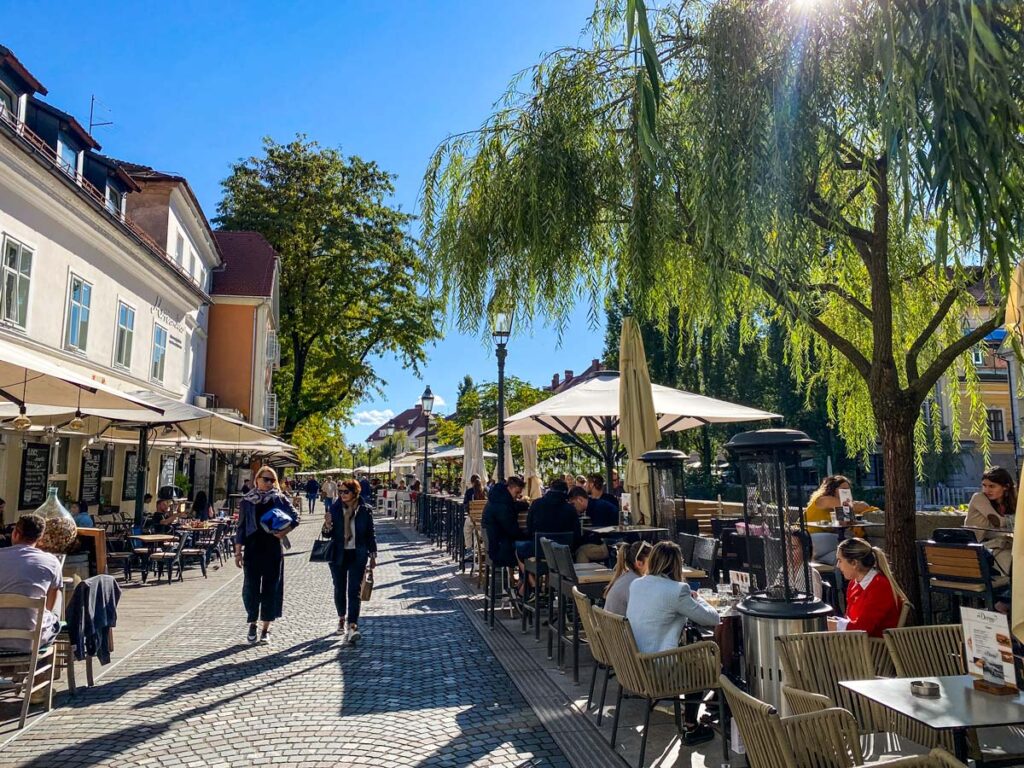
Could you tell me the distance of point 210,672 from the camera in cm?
693

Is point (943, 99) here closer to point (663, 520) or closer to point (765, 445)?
point (765, 445)

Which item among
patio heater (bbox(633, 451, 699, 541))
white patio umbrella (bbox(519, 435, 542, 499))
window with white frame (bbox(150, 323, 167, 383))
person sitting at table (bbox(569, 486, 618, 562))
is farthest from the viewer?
window with white frame (bbox(150, 323, 167, 383))

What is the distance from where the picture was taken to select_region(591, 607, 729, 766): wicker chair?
177 inches

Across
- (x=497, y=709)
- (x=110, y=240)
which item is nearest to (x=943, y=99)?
(x=497, y=709)

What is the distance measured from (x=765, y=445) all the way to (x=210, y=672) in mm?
5498

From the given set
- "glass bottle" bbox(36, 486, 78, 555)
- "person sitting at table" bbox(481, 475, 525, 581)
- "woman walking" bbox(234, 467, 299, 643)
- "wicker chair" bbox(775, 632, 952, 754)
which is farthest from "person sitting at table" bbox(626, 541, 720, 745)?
"glass bottle" bbox(36, 486, 78, 555)

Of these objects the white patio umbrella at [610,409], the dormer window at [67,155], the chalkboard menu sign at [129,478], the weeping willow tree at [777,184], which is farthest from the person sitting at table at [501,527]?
the chalkboard menu sign at [129,478]

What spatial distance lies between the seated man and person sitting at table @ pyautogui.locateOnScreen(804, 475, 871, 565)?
23.7ft

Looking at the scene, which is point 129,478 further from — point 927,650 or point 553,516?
point 927,650

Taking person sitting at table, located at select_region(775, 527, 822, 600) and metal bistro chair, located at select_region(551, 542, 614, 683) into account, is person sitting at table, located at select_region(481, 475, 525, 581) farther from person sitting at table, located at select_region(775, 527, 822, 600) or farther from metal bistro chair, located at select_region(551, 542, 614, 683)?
person sitting at table, located at select_region(775, 527, 822, 600)

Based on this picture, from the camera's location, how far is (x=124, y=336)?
61.7 ft

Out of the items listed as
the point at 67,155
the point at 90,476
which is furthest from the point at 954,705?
the point at 90,476

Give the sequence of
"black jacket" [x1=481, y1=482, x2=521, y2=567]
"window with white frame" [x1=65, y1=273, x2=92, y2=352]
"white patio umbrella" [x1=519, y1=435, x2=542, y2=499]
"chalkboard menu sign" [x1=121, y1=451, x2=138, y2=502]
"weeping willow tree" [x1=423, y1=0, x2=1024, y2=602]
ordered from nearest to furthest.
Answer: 1. "weeping willow tree" [x1=423, y1=0, x2=1024, y2=602]
2. "black jacket" [x1=481, y1=482, x2=521, y2=567]
3. "white patio umbrella" [x1=519, y1=435, x2=542, y2=499]
4. "window with white frame" [x1=65, y1=273, x2=92, y2=352]
5. "chalkboard menu sign" [x1=121, y1=451, x2=138, y2=502]

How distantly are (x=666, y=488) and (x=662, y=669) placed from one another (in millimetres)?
4043
